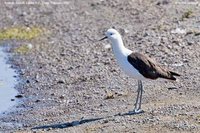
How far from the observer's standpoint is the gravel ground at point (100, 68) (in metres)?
14.0

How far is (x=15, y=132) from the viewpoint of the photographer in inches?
563

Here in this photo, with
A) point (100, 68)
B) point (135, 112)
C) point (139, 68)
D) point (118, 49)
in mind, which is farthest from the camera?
point (100, 68)

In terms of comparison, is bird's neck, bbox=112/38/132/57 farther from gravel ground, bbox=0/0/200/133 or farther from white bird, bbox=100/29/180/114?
gravel ground, bbox=0/0/200/133

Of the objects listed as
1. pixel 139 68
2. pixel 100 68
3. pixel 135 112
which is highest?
pixel 139 68

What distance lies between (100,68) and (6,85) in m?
2.28

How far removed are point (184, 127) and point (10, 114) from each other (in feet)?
A: 15.2

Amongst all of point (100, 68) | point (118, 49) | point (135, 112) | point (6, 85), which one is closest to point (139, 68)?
point (118, 49)

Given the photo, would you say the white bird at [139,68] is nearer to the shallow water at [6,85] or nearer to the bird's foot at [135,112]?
the bird's foot at [135,112]

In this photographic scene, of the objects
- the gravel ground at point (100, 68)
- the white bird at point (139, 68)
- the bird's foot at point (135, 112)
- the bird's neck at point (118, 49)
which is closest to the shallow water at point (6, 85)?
the gravel ground at point (100, 68)

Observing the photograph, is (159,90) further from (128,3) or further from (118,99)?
(128,3)

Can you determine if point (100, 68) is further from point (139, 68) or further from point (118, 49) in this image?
point (139, 68)

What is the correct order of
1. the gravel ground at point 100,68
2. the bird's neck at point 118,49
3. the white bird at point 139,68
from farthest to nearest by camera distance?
the bird's neck at point 118,49 < the white bird at point 139,68 < the gravel ground at point 100,68

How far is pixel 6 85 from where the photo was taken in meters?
19.1

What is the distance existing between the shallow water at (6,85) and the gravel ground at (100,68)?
0.70ft
